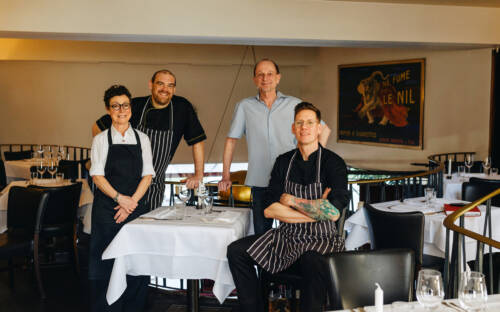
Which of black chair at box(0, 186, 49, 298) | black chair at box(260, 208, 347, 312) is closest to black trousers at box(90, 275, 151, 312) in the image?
black chair at box(260, 208, 347, 312)

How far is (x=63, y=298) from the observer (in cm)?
462

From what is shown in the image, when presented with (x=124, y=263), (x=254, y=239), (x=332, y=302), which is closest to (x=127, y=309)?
(x=124, y=263)

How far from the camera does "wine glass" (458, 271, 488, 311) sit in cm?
181

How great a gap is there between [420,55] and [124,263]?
818 cm

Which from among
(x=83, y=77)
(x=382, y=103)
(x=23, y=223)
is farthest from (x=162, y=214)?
(x=83, y=77)

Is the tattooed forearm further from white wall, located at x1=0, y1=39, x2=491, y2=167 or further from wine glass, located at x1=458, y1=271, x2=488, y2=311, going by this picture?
white wall, located at x1=0, y1=39, x2=491, y2=167

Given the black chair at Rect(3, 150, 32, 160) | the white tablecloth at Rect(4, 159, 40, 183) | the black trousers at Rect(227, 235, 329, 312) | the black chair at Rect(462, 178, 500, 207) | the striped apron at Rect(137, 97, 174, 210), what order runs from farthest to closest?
the black chair at Rect(3, 150, 32, 160), the white tablecloth at Rect(4, 159, 40, 183), the black chair at Rect(462, 178, 500, 207), the striped apron at Rect(137, 97, 174, 210), the black trousers at Rect(227, 235, 329, 312)

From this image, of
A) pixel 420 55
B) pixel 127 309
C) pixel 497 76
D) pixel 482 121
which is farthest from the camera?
pixel 420 55

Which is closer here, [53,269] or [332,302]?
[332,302]

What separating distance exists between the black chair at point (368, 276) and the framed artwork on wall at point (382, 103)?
8076 mm

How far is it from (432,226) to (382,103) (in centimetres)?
720

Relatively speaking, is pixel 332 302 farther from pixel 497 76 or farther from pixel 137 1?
pixel 497 76

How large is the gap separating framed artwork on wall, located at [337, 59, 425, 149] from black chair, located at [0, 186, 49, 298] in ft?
24.6

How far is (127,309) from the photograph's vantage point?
3629mm
